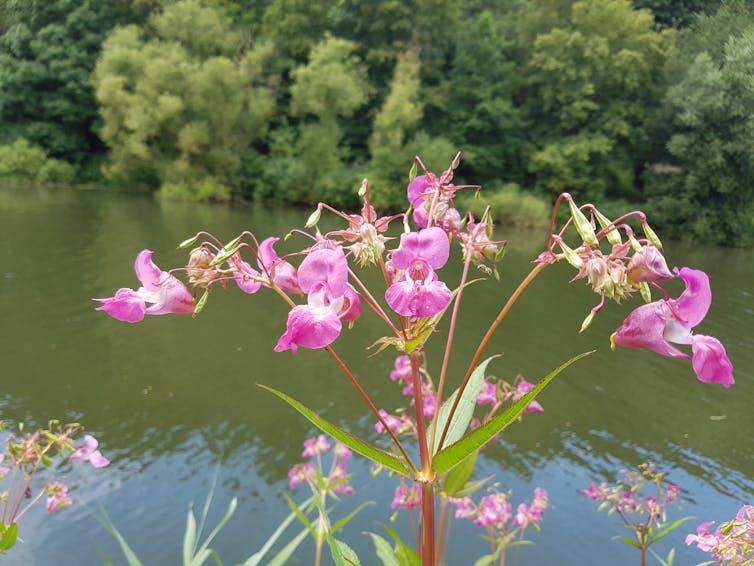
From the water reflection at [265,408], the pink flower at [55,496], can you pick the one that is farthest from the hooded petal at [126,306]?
Result: the pink flower at [55,496]

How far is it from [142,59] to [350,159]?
10224 mm

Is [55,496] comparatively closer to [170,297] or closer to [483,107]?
[170,297]

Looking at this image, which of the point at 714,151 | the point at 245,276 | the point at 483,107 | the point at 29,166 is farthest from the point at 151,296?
the point at 29,166

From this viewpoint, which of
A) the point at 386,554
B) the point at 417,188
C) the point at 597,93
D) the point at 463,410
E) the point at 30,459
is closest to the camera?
the point at 463,410

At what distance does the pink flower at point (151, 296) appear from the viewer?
3.29 feet

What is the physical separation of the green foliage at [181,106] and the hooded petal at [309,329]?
85.1 ft

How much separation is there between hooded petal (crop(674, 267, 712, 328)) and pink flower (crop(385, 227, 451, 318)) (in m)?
0.36

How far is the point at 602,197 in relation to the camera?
87.6 feet

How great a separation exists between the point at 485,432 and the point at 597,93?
2973 cm

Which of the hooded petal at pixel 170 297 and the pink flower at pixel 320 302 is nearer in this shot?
the pink flower at pixel 320 302

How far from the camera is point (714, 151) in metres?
22.1

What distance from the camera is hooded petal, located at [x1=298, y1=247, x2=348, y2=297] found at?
2.85 feet

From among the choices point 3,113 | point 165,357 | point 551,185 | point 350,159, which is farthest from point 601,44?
point 3,113

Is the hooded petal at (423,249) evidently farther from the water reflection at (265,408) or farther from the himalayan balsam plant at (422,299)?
the water reflection at (265,408)
